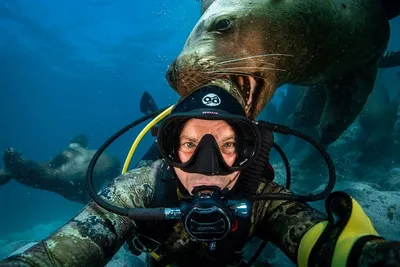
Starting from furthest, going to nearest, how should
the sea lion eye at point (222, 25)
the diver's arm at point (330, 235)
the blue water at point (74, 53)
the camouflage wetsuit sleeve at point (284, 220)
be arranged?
the blue water at point (74, 53) < the sea lion eye at point (222, 25) < the camouflage wetsuit sleeve at point (284, 220) < the diver's arm at point (330, 235)

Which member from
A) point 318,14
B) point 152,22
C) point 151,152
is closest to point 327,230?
point 318,14

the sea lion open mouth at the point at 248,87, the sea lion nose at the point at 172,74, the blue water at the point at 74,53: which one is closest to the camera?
the sea lion nose at the point at 172,74

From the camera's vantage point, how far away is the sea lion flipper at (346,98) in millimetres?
4980

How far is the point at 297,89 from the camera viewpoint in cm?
1644

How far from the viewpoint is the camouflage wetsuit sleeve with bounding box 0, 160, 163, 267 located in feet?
5.96

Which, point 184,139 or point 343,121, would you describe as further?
point 343,121

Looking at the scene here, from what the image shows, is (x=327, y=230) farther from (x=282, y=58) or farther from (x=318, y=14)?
(x=318, y=14)

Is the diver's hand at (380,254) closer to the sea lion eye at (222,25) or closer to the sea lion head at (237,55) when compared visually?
the sea lion head at (237,55)

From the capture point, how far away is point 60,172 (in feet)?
42.7

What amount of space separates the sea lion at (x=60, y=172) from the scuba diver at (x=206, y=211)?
11.3 metres

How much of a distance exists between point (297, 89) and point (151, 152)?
12309 millimetres

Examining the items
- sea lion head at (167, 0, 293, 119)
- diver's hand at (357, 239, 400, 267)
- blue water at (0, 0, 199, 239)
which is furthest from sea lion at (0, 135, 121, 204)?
blue water at (0, 0, 199, 239)

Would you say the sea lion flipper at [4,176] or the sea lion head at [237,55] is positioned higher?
the sea lion flipper at [4,176]

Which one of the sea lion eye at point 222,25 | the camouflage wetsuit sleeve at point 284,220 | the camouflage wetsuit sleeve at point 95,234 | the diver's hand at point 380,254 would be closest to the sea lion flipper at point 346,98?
the sea lion eye at point 222,25
